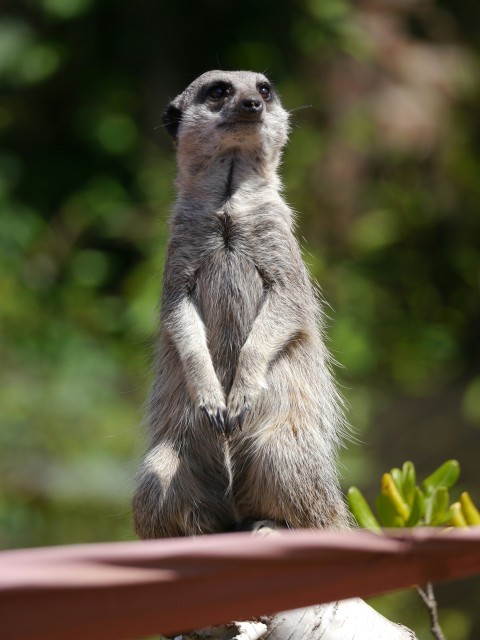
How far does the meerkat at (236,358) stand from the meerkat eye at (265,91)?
0.15ft

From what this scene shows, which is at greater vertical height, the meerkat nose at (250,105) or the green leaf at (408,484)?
the meerkat nose at (250,105)

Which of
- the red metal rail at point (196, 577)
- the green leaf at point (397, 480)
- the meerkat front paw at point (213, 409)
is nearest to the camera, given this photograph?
the red metal rail at point (196, 577)

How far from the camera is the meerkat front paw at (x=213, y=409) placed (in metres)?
2.25

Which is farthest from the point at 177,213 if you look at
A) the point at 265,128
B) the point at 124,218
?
the point at 124,218

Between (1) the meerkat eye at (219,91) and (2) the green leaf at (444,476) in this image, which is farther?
(1) the meerkat eye at (219,91)

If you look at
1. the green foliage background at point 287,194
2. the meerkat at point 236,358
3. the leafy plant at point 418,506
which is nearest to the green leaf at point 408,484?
the leafy plant at point 418,506

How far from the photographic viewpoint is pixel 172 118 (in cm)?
284

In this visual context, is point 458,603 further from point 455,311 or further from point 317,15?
point 317,15

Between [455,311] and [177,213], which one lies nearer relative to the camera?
[177,213]

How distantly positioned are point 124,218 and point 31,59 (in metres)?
1.35

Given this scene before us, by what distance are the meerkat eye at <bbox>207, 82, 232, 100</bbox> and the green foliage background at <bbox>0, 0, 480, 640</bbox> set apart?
10.3ft

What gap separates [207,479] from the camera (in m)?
2.34

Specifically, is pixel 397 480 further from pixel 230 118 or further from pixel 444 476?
pixel 230 118

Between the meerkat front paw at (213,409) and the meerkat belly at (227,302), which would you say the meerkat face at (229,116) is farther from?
the meerkat front paw at (213,409)
